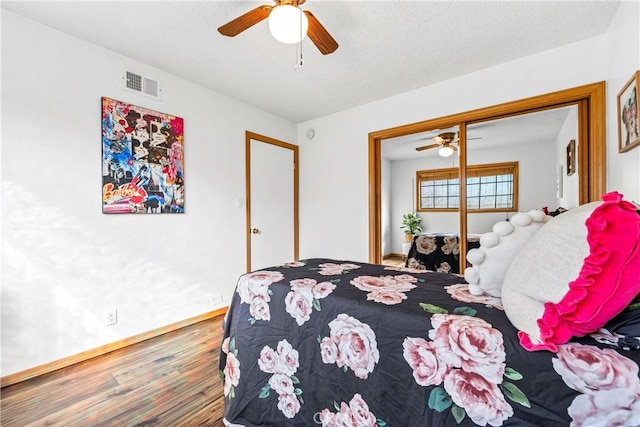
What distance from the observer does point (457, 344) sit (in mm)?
829

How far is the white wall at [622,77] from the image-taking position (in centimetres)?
154

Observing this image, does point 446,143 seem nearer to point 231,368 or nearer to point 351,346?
point 351,346

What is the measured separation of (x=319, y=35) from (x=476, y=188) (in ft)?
6.73

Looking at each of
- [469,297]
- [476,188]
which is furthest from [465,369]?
[476,188]

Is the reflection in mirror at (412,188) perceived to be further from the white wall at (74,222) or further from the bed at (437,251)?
the white wall at (74,222)

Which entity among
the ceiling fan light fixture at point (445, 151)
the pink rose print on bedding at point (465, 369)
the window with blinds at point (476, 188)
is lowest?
the pink rose print on bedding at point (465, 369)

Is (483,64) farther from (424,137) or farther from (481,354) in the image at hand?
(481,354)

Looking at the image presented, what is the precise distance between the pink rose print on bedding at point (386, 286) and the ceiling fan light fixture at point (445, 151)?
1970mm

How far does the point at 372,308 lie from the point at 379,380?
0.24m

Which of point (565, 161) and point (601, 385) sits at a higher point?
point (565, 161)

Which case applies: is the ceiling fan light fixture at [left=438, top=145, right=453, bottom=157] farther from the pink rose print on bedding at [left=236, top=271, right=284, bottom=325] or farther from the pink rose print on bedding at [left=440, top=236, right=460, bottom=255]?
the pink rose print on bedding at [left=236, top=271, right=284, bottom=325]

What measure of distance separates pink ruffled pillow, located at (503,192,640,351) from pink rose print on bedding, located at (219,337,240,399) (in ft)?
4.12

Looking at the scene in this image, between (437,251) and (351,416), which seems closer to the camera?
(351,416)

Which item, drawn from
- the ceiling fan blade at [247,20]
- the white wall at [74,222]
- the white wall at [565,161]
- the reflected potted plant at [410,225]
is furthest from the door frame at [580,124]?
the white wall at [74,222]
